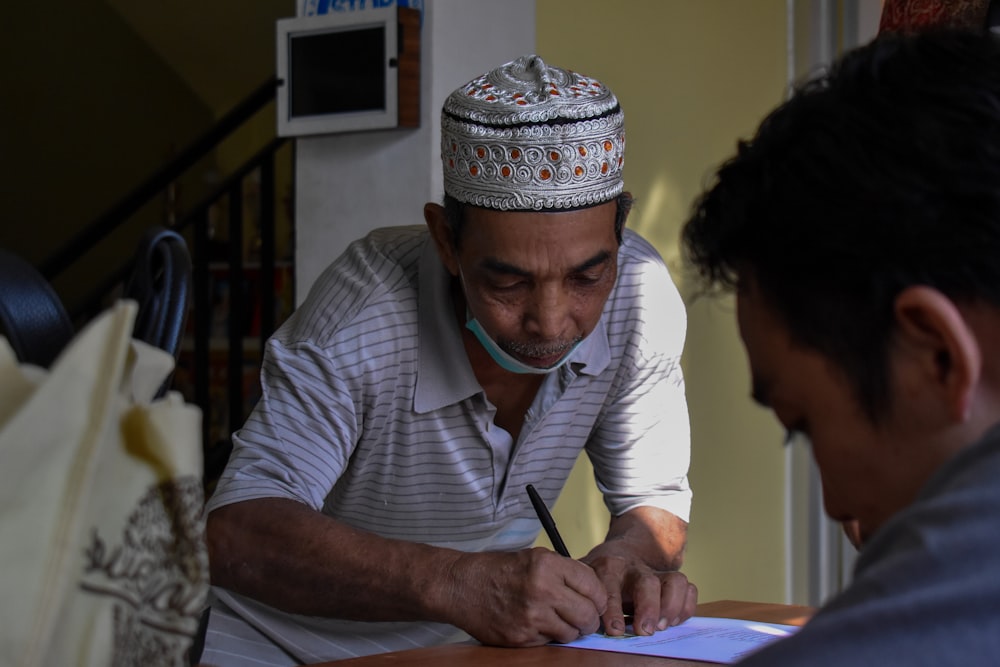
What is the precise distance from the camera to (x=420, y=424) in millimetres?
1870

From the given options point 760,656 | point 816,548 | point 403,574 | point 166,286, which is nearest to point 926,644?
point 760,656

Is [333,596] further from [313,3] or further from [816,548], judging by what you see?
[816,548]

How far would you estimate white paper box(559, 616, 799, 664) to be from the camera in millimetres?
1344

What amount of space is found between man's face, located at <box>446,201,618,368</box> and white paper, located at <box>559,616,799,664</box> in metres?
0.47

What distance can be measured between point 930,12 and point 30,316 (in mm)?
1514

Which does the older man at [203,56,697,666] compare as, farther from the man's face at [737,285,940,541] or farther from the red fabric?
the man's face at [737,285,940,541]

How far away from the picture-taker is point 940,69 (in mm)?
782

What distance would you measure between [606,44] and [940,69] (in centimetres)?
238

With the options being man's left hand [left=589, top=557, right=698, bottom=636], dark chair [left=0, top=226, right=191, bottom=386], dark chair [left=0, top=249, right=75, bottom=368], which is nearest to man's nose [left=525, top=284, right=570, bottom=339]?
man's left hand [left=589, top=557, right=698, bottom=636]

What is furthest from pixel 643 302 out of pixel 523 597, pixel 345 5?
pixel 345 5

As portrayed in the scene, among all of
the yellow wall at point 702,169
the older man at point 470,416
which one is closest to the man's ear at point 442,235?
the older man at point 470,416

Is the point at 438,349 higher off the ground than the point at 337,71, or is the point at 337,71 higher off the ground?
the point at 337,71

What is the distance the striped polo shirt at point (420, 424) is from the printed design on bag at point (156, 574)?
88cm

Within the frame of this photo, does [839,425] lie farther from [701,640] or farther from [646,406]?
[646,406]
